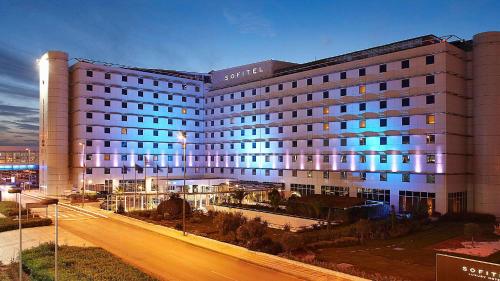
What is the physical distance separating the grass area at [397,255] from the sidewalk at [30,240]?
19.9 metres

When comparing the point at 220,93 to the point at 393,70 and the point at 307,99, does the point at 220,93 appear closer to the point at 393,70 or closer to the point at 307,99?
the point at 307,99

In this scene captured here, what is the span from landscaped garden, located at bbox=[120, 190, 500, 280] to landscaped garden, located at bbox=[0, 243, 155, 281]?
9.79 meters

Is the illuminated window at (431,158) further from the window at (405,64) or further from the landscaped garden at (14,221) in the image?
the landscaped garden at (14,221)

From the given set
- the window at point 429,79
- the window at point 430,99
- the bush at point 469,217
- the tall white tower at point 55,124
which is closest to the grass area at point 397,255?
the bush at point 469,217

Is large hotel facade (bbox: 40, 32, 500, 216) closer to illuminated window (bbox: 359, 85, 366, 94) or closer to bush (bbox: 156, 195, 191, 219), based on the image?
illuminated window (bbox: 359, 85, 366, 94)

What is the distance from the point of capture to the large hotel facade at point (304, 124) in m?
56.7

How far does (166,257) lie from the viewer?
98.5ft

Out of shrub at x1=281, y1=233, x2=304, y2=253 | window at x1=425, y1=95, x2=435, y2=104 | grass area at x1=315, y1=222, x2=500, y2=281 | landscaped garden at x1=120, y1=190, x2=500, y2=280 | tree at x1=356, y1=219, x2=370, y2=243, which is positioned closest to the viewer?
grass area at x1=315, y1=222, x2=500, y2=281

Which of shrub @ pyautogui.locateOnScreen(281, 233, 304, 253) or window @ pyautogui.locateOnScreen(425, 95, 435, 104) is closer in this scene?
shrub @ pyautogui.locateOnScreen(281, 233, 304, 253)

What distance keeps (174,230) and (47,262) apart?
1485 centimetres

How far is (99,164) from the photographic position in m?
82.9

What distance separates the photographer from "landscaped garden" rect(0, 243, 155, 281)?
23.3m

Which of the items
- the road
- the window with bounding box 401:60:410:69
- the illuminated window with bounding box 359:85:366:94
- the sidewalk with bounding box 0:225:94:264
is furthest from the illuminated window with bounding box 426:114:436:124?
the sidewalk with bounding box 0:225:94:264

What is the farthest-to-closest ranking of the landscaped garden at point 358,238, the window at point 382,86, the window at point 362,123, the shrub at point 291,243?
the window at point 362,123
the window at point 382,86
the shrub at point 291,243
the landscaped garden at point 358,238
